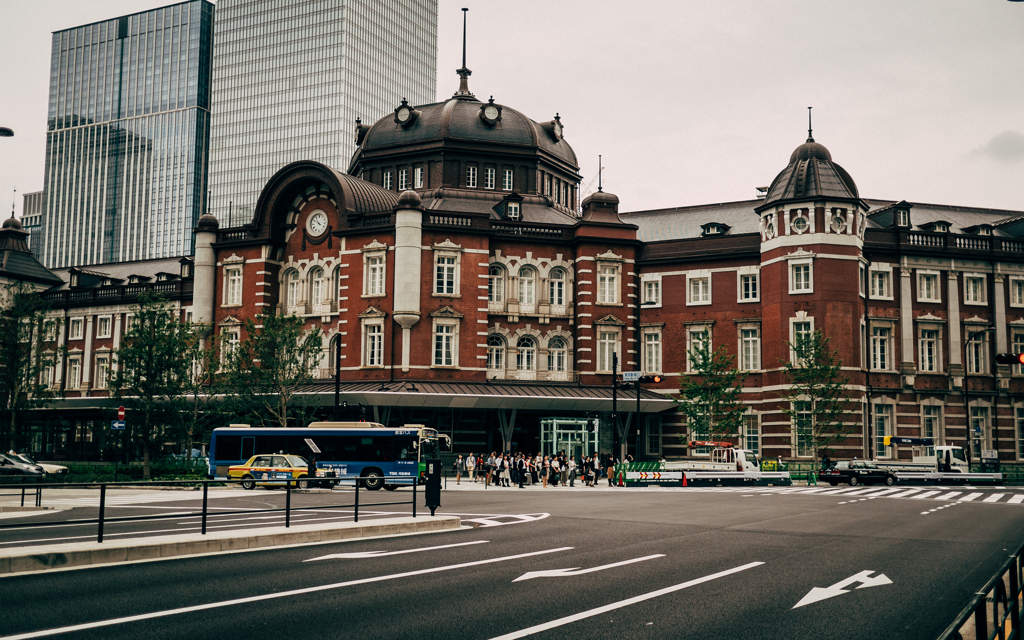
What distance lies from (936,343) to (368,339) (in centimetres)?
3389

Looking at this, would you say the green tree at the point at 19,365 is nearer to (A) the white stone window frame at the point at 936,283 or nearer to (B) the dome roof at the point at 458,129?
(B) the dome roof at the point at 458,129

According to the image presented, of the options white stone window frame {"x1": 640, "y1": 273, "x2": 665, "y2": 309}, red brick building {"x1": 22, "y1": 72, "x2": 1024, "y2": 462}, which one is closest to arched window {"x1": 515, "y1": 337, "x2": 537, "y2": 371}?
red brick building {"x1": 22, "y1": 72, "x2": 1024, "y2": 462}

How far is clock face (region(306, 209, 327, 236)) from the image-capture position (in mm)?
56531

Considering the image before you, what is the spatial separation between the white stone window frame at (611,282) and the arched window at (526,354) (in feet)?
15.6

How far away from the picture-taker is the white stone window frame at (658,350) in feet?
185

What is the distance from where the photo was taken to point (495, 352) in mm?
54781

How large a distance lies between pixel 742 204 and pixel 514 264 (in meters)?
17.8

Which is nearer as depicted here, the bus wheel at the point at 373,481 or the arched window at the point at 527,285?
the bus wheel at the point at 373,481

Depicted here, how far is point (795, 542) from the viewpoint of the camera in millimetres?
16828

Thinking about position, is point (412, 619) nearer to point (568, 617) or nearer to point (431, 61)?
point (568, 617)

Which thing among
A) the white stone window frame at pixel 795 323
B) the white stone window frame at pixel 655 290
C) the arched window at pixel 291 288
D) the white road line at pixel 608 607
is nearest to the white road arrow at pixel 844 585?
the white road line at pixel 608 607

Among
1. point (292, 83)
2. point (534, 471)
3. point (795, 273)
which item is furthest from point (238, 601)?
point (292, 83)

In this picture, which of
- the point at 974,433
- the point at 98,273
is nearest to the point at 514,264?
the point at 974,433

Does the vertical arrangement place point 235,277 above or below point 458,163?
below
